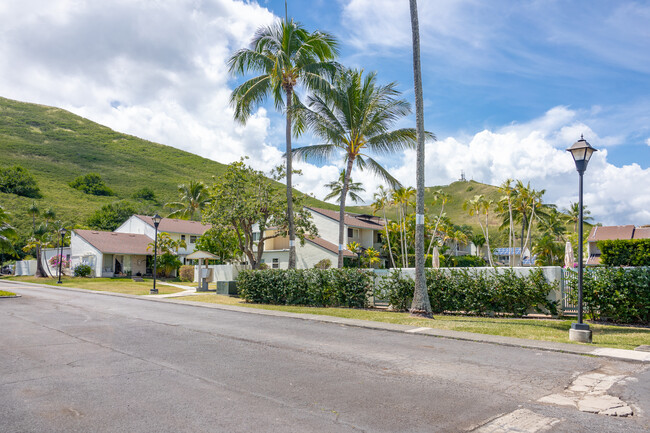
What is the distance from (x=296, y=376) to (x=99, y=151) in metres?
153

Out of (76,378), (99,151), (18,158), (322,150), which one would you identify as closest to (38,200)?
(18,158)

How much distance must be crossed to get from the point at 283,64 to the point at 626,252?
108ft

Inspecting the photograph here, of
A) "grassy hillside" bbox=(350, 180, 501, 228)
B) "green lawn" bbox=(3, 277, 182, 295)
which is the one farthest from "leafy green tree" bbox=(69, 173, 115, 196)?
"grassy hillside" bbox=(350, 180, 501, 228)

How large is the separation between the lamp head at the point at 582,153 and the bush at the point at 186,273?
3813 centimetres

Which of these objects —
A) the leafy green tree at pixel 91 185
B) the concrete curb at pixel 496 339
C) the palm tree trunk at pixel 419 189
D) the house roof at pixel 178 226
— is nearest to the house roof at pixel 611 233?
the palm tree trunk at pixel 419 189

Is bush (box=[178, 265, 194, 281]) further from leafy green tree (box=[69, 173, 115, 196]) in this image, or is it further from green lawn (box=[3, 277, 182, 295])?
leafy green tree (box=[69, 173, 115, 196])

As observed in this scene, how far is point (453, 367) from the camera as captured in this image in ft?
27.0

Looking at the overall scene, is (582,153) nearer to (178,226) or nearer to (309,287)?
(309,287)

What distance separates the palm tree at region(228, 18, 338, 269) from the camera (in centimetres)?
2338

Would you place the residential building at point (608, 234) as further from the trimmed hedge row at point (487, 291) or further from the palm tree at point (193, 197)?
the palm tree at point (193, 197)

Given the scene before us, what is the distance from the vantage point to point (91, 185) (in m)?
101

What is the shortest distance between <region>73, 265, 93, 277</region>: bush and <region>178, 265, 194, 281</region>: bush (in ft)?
28.7

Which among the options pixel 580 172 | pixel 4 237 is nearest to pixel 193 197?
pixel 4 237

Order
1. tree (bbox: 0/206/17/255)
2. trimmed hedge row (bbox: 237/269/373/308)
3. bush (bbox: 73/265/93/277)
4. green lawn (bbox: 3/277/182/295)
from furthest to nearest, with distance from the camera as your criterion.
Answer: bush (bbox: 73/265/93/277)
green lawn (bbox: 3/277/182/295)
tree (bbox: 0/206/17/255)
trimmed hedge row (bbox: 237/269/373/308)
